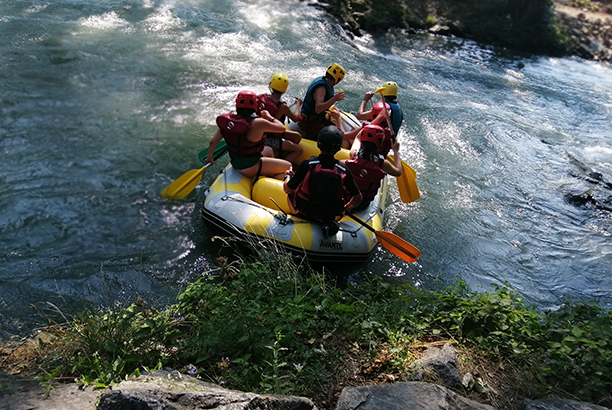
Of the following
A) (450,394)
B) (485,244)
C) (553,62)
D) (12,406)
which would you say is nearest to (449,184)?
(485,244)

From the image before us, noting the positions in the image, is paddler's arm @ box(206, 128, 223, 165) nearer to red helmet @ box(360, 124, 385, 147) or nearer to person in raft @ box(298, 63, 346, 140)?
person in raft @ box(298, 63, 346, 140)

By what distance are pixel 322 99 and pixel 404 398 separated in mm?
4371

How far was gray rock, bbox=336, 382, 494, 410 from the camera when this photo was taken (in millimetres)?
2307

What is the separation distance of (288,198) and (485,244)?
2.50m

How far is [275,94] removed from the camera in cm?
590

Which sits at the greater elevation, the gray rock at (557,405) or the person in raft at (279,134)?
the gray rock at (557,405)

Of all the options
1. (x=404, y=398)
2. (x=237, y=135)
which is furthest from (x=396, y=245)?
(x=404, y=398)

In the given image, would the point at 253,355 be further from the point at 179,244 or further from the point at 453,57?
the point at 453,57

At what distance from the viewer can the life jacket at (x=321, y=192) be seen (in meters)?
4.43

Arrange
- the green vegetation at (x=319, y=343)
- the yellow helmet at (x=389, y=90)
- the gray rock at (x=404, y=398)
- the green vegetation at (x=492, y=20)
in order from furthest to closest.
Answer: the green vegetation at (x=492, y=20) < the yellow helmet at (x=389, y=90) < the green vegetation at (x=319, y=343) < the gray rock at (x=404, y=398)

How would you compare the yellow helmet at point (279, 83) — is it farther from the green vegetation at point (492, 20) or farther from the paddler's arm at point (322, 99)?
the green vegetation at point (492, 20)

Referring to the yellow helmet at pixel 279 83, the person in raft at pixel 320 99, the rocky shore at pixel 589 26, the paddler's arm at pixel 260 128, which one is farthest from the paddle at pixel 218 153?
the rocky shore at pixel 589 26

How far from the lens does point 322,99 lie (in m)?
6.10

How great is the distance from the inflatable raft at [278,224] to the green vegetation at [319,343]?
3.35 feet
